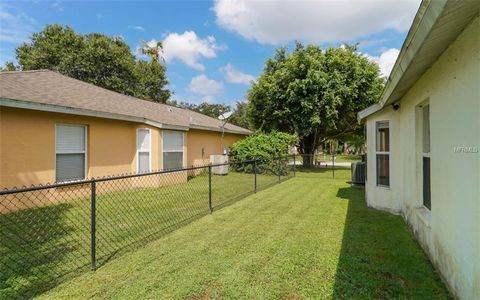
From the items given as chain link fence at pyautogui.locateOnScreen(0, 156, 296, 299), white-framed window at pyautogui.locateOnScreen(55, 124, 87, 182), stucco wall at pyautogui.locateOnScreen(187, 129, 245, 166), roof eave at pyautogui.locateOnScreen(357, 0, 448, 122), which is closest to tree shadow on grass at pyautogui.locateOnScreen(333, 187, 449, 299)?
roof eave at pyautogui.locateOnScreen(357, 0, 448, 122)

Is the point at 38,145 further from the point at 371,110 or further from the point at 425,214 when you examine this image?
the point at 425,214

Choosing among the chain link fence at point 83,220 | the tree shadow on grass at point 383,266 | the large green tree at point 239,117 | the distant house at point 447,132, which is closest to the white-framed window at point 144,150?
the chain link fence at point 83,220

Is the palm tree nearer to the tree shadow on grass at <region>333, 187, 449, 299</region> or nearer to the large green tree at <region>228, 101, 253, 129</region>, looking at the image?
the large green tree at <region>228, 101, 253, 129</region>

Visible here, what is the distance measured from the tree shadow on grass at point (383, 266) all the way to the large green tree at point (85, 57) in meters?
30.7

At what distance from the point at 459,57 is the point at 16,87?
32.1 ft

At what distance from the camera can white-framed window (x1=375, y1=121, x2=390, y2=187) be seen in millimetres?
7252

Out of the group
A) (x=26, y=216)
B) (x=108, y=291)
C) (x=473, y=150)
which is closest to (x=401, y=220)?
(x=473, y=150)

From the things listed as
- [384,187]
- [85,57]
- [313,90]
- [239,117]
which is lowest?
[384,187]

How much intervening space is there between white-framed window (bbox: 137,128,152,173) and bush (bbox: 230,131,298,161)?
19.6ft

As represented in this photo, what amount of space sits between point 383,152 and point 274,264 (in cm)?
476

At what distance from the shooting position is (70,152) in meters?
8.73

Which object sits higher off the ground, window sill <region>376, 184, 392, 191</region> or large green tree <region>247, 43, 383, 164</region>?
large green tree <region>247, 43, 383, 164</region>

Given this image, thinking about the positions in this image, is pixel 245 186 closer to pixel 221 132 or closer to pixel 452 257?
pixel 221 132

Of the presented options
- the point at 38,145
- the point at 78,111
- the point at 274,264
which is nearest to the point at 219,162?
the point at 78,111
